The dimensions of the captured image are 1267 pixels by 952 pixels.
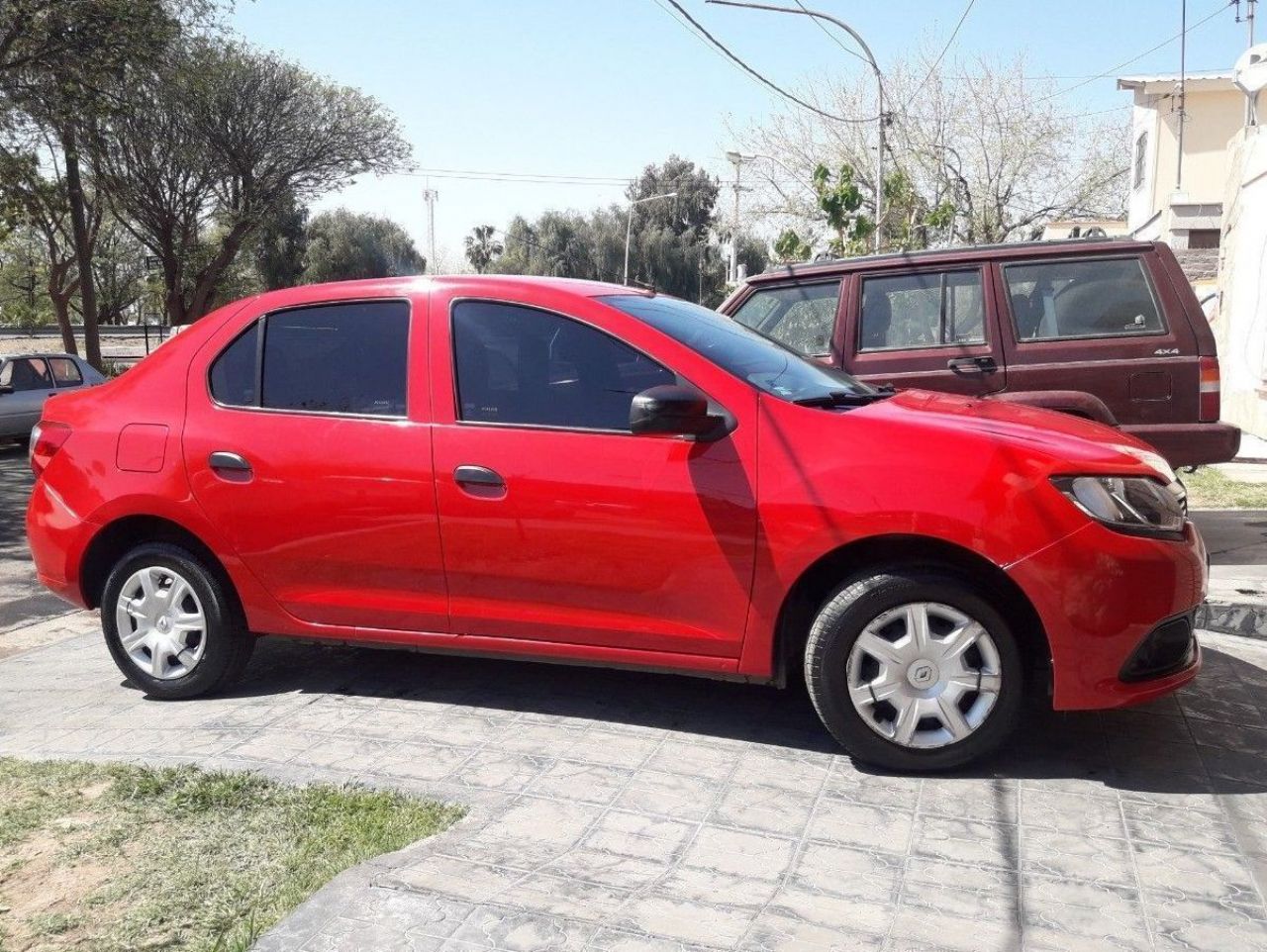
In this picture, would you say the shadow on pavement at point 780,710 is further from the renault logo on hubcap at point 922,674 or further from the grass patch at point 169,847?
the grass patch at point 169,847

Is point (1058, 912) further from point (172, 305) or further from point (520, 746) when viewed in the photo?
point (172, 305)

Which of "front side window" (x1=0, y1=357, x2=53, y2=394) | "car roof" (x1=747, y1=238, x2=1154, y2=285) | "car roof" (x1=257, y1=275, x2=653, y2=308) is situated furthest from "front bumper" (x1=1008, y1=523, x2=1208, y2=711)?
"front side window" (x1=0, y1=357, x2=53, y2=394)

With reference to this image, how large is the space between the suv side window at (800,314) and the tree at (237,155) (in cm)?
2907

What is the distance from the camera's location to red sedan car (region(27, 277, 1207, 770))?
398cm

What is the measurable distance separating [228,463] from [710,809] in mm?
2380

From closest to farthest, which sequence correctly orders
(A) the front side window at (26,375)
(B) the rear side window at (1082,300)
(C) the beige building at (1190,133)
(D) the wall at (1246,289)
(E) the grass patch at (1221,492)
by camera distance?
(B) the rear side window at (1082,300)
(E) the grass patch at (1221,492)
(D) the wall at (1246,289)
(A) the front side window at (26,375)
(C) the beige building at (1190,133)

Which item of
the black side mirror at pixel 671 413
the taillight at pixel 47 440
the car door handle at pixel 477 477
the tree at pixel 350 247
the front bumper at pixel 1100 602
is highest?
the tree at pixel 350 247

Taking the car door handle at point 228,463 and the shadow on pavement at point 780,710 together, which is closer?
the shadow on pavement at point 780,710

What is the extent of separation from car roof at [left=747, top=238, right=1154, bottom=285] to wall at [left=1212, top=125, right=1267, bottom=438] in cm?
795

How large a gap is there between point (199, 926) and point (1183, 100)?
33.8 meters

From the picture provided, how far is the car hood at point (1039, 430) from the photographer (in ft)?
13.1

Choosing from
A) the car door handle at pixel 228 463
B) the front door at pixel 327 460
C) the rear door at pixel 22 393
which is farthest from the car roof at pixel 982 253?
the rear door at pixel 22 393

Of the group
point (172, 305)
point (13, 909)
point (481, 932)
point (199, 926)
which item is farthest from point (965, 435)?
point (172, 305)

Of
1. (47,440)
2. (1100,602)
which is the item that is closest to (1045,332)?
(1100,602)
